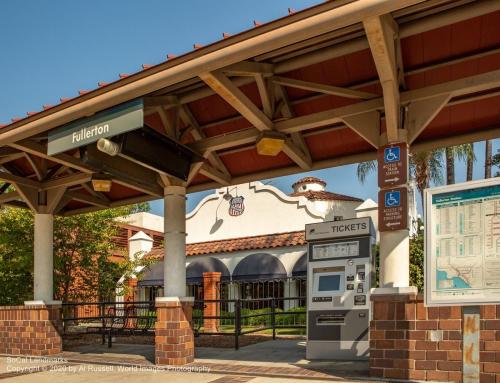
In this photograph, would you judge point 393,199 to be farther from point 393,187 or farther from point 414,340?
point 414,340

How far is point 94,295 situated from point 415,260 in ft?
30.9

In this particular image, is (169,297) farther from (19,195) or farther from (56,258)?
(56,258)

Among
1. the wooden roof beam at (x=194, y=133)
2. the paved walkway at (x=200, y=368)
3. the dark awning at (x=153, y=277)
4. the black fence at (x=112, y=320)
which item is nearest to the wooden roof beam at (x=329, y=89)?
the wooden roof beam at (x=194, y=133)

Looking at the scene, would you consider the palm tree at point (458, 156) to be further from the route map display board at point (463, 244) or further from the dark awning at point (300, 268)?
the route map display board at point (463, 244)

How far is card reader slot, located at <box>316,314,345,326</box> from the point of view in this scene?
8781mm

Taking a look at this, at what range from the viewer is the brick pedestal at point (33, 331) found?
1045 centimetres

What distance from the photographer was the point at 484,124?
7.91 m

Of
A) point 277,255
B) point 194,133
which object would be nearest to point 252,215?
point 277,255

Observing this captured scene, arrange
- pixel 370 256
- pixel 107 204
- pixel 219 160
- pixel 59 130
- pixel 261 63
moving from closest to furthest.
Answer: pixel 261 63
pixel 59 130
pixel 370 256
pixel 219 160
pixel 107 204

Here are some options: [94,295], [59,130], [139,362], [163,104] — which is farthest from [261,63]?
[94,295]

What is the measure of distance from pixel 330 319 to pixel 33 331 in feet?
19.3

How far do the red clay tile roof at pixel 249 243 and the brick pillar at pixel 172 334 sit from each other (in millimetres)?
10448

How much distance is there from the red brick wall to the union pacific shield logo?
15341 millimetres

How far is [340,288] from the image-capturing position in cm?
884
